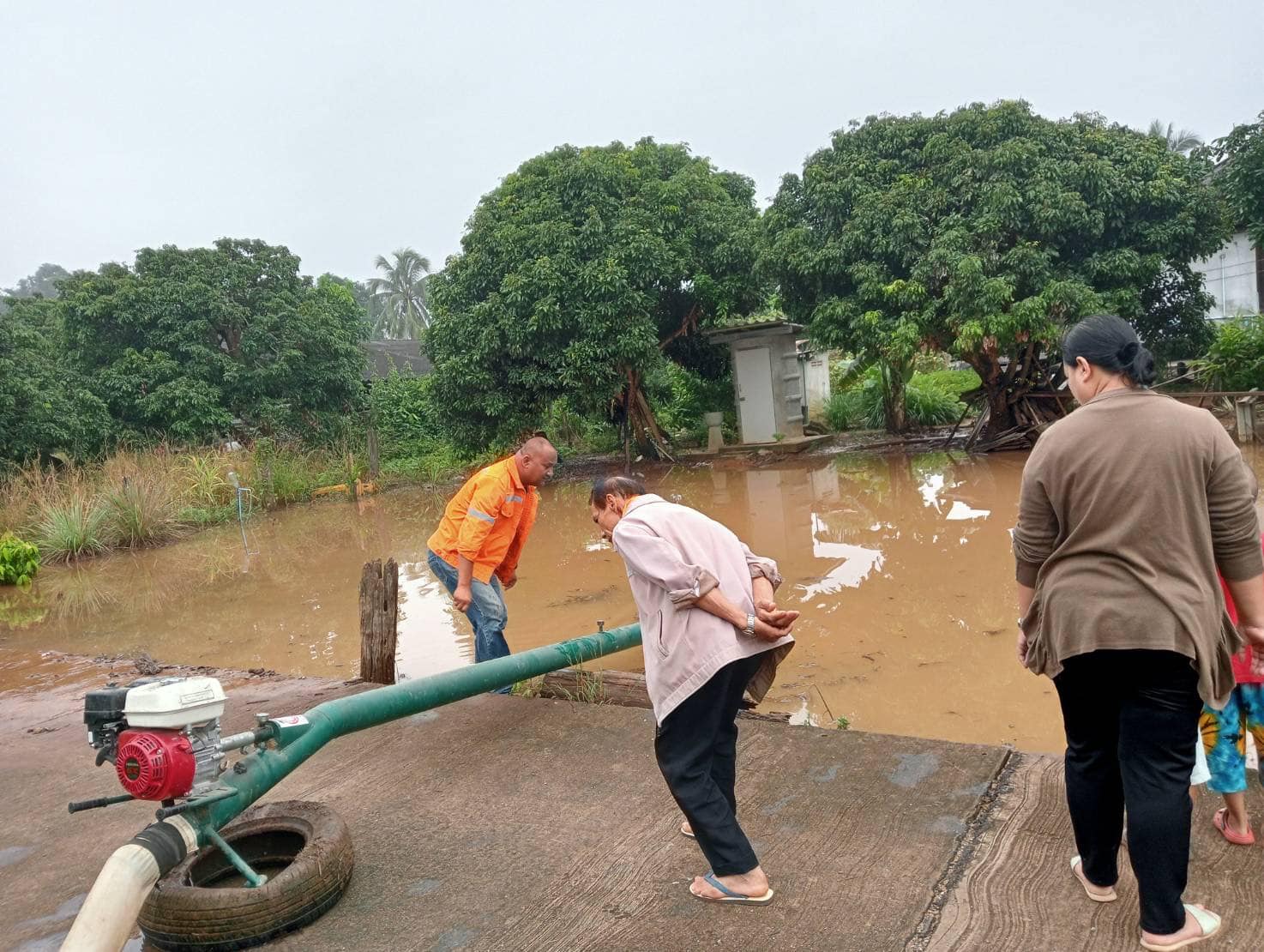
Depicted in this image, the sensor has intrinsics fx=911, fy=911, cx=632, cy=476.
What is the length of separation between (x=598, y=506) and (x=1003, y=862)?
5.62ft

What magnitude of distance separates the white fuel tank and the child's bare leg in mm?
3061

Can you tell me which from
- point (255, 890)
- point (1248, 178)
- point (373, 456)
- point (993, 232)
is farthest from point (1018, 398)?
point (255, 890)

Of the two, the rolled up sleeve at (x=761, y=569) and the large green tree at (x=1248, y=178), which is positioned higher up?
the large green tree at (x=1248, y=178)

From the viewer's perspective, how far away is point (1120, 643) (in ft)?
7.27

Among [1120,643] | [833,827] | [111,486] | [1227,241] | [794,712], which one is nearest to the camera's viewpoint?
[1120,643]

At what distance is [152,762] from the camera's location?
8.09 feet

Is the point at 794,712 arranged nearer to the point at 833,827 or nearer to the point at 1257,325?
the point at 833,827

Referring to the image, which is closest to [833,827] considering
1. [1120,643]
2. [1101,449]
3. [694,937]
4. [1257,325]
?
[694,937]

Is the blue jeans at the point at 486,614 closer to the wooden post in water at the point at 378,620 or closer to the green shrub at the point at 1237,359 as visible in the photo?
the wooden post in water at the point at 378,620

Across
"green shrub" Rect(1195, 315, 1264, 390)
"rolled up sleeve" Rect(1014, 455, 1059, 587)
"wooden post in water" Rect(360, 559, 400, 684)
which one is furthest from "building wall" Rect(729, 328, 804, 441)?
"rolled up sleeve" Rect(1014, 455, 1059, 587)

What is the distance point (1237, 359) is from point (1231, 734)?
15.4 m

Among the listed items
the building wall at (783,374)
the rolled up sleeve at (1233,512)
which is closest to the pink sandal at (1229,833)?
the rolled up sleeve at (1233,512)

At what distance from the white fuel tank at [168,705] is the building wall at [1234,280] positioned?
22494mm

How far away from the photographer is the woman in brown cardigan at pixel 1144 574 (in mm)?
2203
